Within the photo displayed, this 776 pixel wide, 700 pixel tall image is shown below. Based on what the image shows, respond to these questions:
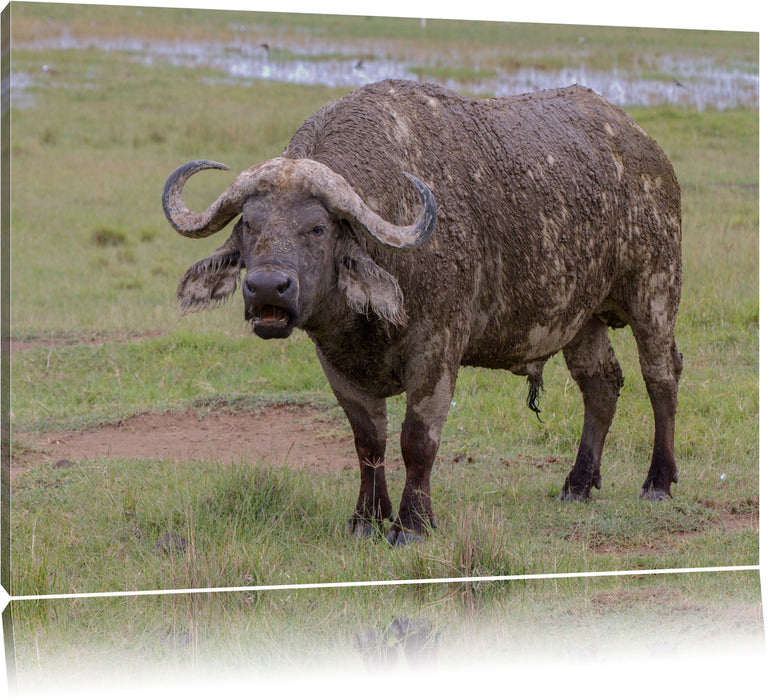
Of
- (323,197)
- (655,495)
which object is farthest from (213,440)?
(323,197)

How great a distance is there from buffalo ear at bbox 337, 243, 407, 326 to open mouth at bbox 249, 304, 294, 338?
463mm

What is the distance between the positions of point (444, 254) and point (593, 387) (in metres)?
1.71

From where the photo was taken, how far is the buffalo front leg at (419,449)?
5469 mm

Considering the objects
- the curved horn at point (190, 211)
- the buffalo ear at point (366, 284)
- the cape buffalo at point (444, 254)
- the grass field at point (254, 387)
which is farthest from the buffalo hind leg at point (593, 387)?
the curved horn at point (190, 211)

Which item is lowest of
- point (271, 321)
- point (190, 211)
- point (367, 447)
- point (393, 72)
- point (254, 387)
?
point (367, 447)

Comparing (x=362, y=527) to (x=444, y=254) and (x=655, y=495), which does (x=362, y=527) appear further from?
(x=655, y=495)

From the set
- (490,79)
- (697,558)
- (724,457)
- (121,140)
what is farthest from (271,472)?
(121,140)

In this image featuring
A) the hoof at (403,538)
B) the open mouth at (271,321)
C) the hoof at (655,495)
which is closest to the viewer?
the open mouth at (271,321)

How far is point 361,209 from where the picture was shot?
189 inches

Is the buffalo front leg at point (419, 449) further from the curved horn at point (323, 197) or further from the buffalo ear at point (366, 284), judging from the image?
the curved horn at point (323, 197)

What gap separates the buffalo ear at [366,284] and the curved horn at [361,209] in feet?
0.66

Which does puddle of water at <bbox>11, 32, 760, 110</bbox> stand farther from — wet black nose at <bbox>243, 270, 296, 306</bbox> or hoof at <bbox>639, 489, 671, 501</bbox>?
wet black nose at <bbox>243, 270, 296, 306</bbox>

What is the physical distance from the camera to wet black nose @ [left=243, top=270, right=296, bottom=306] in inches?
176

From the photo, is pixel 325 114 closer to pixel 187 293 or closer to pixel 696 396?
pixel 187 293
